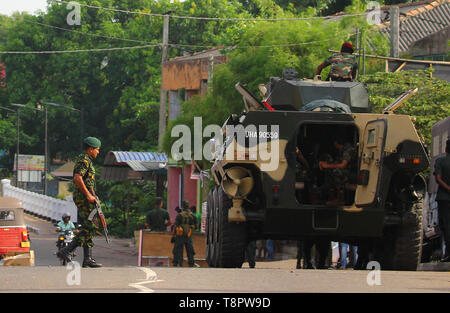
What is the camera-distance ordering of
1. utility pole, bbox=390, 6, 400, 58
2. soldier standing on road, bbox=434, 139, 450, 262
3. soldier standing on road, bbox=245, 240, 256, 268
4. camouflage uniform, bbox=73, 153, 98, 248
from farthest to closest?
1. utility pole, bbox=390, 6, 400, 58
2. soldier standing on road, bbox=245, 240, 256, 268
3. soldier standing on road, bbox=434, 139, 450, 262
4. camouflage uniform, bbox=73, 153, 98, 248

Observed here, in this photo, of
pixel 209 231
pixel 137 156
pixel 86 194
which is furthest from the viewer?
pixel 137 156

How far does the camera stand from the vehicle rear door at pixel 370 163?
13281mm

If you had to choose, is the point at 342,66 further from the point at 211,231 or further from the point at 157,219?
the point at 157,219

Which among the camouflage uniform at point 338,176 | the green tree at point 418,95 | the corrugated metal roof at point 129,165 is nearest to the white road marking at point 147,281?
the camouflage uniform at point 338,176

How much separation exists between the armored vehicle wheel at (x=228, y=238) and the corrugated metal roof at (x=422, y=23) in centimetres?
2709

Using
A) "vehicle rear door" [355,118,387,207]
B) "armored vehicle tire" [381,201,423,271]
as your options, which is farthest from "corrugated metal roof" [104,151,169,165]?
"vehicle rear door" [355,118,387,207]

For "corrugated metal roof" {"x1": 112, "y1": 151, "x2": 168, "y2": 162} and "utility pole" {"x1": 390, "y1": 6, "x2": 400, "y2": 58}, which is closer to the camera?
"utility pole" {"x1": 390, "y1": 6, "x2": 400, "y2": 58}

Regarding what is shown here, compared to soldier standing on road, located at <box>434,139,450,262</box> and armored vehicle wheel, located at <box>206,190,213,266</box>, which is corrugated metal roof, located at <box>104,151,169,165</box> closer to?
armored vehicle wheel, located at <box>206,190,213,266</box>

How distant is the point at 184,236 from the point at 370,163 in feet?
35.8

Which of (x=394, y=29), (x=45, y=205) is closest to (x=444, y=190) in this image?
(x=394, y=29)

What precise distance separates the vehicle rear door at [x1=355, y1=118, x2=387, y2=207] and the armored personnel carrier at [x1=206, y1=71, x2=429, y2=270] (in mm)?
12

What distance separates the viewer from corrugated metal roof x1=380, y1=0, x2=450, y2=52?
132 feet

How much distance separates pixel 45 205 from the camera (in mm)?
56000
